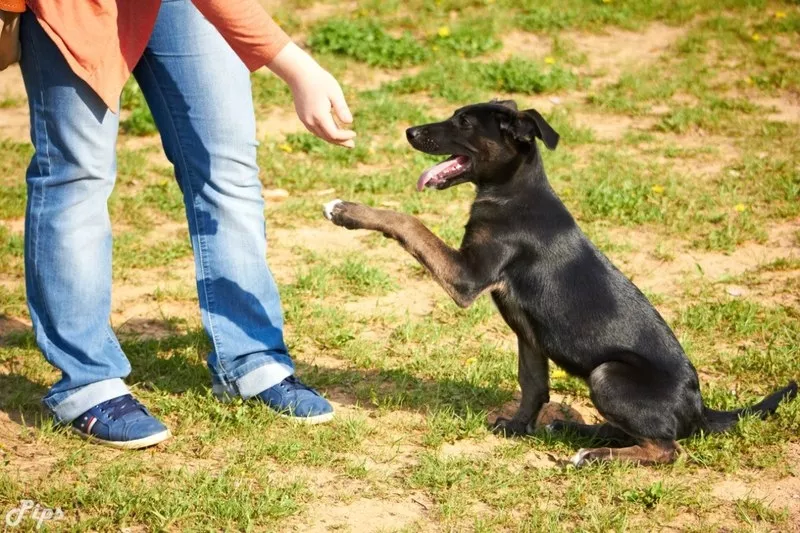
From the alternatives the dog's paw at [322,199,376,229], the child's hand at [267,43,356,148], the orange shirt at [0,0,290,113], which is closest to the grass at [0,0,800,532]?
the dog's paw at [322,199,376,229]

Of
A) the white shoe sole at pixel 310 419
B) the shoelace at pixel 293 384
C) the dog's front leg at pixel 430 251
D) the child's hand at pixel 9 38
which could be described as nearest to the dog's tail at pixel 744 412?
the dog's front leg at pixel 430 251

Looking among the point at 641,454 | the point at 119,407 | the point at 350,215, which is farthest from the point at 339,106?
the point at 641,454

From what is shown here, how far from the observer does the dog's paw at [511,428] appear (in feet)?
14.4

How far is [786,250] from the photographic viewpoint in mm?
6355

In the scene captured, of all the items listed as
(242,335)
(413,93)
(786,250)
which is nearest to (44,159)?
(242,335)

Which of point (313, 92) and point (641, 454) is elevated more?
point (313, 92)

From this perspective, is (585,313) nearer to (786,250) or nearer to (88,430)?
(88,430)

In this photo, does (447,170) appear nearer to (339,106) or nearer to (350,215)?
(350,215)

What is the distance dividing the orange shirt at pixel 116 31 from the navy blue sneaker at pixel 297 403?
1.42 m

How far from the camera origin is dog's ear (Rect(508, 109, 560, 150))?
4.20 meters

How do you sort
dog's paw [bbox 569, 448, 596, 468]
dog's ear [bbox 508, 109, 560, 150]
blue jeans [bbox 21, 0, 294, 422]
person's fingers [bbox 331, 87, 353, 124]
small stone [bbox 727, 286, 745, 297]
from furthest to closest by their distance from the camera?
small stone [bbox 727, 286, 745, 297] → dog's ear [bbox 508, 109, 560, 150] → dog's paw [bbox 569, 448, 596, 468] → blue jeans [bbox 21, 0, 294, 422] → person's fingers [bbox 331, 87, 353, 124]

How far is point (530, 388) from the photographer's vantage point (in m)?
4.48

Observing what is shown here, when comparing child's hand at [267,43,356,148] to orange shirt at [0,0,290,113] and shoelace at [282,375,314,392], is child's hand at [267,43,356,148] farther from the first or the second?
shoelace at [282,375,314,392]

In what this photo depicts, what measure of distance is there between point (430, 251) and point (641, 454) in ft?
3.94
